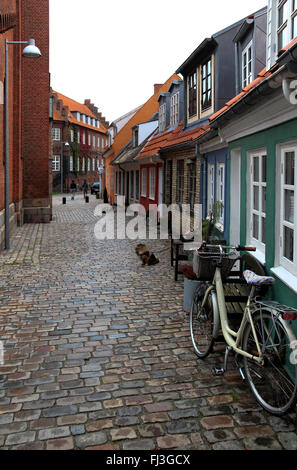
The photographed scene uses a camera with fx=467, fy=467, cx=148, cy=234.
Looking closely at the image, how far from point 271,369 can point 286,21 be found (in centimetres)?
470

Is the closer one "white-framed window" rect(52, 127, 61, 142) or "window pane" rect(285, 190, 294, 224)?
"window pane" rect(285, 190, 294, 224)

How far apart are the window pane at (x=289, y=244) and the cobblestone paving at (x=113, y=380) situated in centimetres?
135

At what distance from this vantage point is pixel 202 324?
528 centimetres

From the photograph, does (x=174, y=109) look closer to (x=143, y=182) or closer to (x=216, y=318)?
(x=143, y=182)

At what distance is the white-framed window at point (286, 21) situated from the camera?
6.00 meters

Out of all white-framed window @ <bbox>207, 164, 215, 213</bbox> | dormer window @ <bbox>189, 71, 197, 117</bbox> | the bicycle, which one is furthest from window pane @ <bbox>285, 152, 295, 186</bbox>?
dormer window @ <bbox>189, 71, 197, 117</bbox>

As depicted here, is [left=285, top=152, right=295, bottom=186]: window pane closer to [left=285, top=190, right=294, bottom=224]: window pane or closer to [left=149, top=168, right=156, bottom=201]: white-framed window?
[left=285, top=190, right=294, bottom=224]: window pane

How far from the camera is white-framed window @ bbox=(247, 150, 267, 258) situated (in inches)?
238

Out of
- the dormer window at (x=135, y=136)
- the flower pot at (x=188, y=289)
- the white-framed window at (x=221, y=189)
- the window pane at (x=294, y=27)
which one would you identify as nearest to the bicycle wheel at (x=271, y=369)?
the flower pot at (x=188, y=289)

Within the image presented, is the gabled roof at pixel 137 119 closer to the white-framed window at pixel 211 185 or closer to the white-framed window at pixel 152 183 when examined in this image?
the white-framed window at pixel 152 183

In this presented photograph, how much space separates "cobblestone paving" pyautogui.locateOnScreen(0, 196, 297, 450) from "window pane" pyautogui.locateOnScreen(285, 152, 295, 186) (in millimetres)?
2054

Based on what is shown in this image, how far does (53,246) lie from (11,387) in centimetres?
960

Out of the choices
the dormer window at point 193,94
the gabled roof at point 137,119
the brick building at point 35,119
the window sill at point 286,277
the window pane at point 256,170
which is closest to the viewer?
the window sill at point 286,277

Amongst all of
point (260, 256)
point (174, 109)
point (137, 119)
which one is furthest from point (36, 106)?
point (260, 256)
